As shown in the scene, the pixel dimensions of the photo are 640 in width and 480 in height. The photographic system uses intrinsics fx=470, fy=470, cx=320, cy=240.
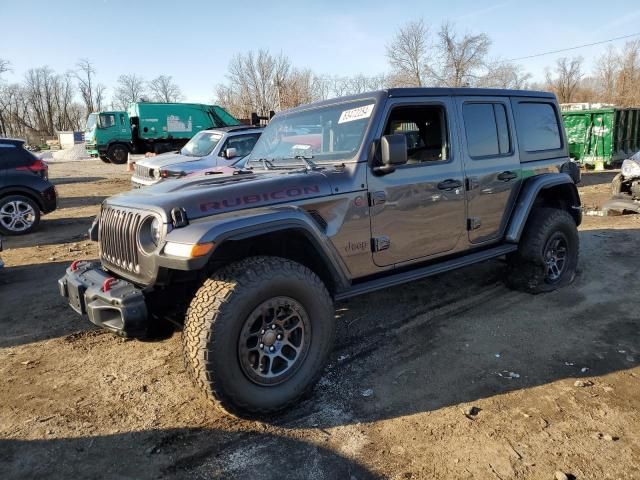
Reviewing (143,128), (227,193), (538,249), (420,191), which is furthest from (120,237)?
(143,128)

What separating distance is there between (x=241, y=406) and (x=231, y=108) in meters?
45.9

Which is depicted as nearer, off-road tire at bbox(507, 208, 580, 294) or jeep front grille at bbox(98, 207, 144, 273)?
jeep front grille at bbox(98, 207, 144, 273)

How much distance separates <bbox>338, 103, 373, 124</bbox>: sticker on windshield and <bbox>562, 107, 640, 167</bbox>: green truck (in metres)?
14.8

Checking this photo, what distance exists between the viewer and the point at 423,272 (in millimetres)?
3850

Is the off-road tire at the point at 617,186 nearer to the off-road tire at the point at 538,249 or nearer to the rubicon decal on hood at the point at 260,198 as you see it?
the off-road tire at the point at 538,249

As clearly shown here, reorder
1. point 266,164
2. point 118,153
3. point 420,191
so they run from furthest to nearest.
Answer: point 118,153, point 266,164, point 420,191

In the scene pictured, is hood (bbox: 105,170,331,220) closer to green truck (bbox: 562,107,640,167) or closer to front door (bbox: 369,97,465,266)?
front door (bbox: 369,97,465,266)

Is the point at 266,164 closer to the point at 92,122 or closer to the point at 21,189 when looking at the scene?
the point at 21,189

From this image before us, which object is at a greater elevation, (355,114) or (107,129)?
(107,129)

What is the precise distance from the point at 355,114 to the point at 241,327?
190 cm

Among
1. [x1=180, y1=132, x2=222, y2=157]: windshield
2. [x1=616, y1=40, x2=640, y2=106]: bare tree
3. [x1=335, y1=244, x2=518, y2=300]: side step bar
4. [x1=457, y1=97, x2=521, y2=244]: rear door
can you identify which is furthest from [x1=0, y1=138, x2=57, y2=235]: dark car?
[x1=616, y1=40, x2=640, y2=106]: bare tree

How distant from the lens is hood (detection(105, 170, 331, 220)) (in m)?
2.92

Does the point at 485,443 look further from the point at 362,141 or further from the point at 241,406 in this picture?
the point at 362,141

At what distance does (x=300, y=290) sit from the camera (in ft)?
9.75
